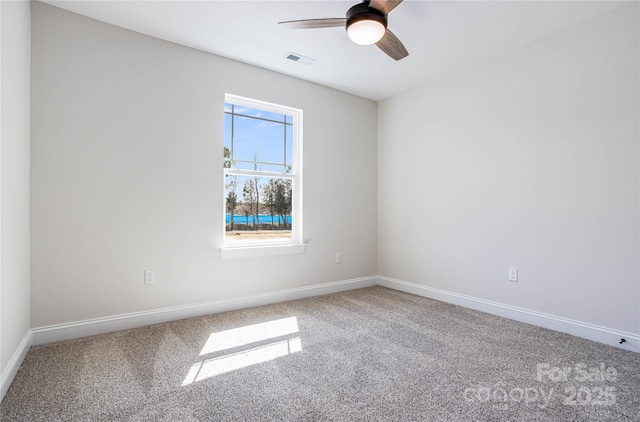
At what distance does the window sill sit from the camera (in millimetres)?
3213

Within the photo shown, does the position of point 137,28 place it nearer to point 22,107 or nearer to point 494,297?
point 22,107

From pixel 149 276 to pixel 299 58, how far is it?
2454 millimetres

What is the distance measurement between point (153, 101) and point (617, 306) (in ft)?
13.3

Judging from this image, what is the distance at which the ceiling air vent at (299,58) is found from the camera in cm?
315

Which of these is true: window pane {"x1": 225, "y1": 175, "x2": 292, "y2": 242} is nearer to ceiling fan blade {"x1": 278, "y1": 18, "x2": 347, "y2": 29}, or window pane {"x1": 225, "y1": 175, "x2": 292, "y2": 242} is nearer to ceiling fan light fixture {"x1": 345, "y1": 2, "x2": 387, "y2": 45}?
ceiling fan blade {"x1": 278, "y1": 18, "x2": 347, "y2": 29}

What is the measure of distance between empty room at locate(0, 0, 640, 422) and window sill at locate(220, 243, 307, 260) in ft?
0.09

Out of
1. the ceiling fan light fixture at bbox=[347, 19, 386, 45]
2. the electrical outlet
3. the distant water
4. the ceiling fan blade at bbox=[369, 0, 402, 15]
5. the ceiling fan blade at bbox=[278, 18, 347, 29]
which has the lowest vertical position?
the electrical outlet

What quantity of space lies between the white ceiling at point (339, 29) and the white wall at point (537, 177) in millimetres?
271

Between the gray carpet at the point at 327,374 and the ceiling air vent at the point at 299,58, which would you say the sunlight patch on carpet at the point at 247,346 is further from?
the ceiling air vent at the point at 299,58

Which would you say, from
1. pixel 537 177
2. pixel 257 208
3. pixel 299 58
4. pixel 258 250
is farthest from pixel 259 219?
pixel 537 177

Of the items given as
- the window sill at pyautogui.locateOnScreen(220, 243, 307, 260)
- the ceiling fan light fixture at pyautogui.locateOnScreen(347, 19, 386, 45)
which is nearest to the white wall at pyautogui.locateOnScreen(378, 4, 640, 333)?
the window sill at pyautogui.locateOnScreen(220, 243, 307, 260)

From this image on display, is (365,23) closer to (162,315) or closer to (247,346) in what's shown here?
(247,346)

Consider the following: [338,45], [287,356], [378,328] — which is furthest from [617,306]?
[338,45]

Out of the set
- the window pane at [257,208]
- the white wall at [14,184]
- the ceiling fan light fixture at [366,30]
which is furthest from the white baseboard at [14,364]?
the ceiling fan light fixture at [366,30]
